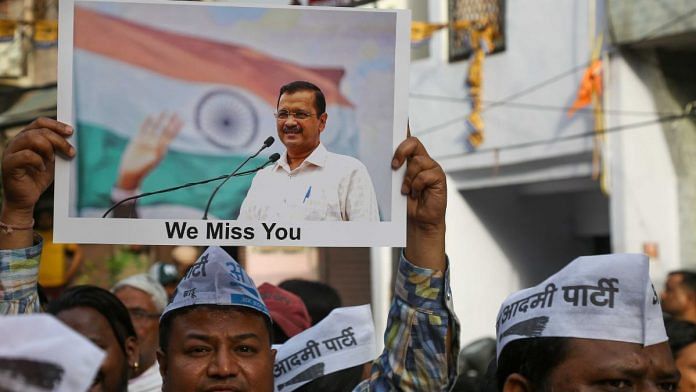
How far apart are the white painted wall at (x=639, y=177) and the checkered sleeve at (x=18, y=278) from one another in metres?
9.92

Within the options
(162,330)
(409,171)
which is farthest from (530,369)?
(162,330)

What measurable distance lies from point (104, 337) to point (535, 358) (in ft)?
5.43

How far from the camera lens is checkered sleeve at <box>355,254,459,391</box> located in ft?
10.7

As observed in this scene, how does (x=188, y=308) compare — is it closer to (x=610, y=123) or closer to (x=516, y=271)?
(x=610, y=123)

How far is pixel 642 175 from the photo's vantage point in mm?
12664

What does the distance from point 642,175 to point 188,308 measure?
9.82 m

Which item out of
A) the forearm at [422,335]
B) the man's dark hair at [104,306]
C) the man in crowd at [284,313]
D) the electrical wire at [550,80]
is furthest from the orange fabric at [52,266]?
the electrical wire at [550,80]

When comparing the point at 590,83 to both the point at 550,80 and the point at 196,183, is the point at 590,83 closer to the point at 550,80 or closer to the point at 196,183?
the point at 550,80

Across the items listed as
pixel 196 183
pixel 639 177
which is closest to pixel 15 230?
pixel 196 183

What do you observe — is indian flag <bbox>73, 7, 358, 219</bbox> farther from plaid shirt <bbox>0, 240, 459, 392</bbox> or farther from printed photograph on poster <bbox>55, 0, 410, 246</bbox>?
plaid shirt <bbox>0, 240, 459, 392</bbox>

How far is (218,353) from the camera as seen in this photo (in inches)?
131

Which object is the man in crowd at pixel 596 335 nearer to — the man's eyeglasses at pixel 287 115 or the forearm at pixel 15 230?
the man's eyeglasses at pixel 287 115

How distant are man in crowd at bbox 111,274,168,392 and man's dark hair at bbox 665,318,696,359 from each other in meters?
1.92

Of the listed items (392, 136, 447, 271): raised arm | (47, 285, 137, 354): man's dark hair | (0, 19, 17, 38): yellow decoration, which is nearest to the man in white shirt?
(392, 136, 447, 271): raised arm
